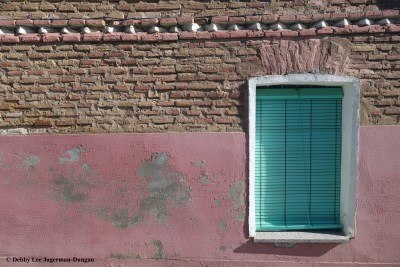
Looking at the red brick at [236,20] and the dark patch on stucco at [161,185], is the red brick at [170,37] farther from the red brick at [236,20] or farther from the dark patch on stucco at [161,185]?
the dark patch on stucco at [161,185]

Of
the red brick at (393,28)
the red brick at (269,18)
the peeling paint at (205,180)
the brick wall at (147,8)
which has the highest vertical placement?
the brick wall at (147,8)

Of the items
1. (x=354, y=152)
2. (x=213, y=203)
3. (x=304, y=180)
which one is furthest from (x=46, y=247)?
(x=354, y=152)

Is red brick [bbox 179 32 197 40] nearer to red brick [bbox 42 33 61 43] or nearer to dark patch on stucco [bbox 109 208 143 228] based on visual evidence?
red brick [bbox 42 33 61 43]

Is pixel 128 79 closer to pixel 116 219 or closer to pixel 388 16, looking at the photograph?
pixel 116 219

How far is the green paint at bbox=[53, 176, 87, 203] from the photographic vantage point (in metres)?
4.33

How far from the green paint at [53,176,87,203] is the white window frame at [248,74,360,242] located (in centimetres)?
187

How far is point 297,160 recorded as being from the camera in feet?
14.6

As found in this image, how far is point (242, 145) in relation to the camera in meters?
4.25

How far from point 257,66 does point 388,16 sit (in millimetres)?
1417

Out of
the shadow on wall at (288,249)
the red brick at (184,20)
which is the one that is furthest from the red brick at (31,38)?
the shadow on wall at (288,249)

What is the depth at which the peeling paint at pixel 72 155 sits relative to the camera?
4297mm

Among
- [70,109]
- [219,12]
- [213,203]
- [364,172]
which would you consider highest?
[219,12]

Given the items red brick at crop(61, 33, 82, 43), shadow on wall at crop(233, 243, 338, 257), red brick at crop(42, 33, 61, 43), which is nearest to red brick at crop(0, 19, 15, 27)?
red brick at crop(42, 33, 61, 43)

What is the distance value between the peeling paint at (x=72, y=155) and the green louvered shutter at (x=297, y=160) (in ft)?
6.32
